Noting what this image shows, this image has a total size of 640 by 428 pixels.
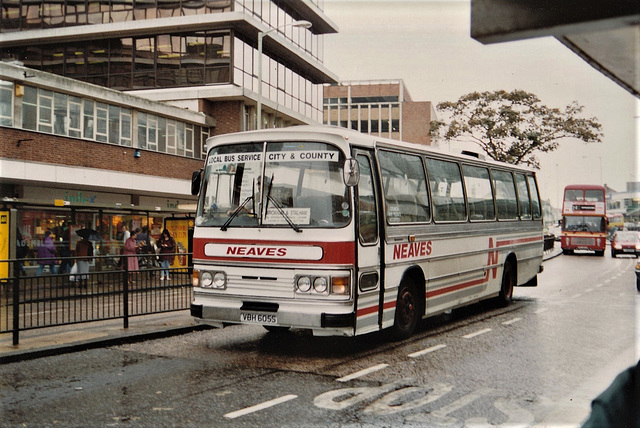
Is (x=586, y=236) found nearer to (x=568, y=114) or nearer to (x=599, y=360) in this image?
(x=568, y=114)

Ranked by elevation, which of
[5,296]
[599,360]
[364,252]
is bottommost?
[599,360]

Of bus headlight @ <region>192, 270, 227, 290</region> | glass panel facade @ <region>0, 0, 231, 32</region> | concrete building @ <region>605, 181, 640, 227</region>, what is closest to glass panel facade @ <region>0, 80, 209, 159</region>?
glass panel facade @ <region>0, 0, 231, 32</region>

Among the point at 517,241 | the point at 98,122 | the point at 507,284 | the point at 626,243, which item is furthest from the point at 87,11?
the point at 626,243

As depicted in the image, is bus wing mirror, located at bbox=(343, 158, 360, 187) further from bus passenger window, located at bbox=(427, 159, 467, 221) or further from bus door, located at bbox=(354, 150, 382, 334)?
bus passenger window, located at bbox=(427, 159, 467, 221)

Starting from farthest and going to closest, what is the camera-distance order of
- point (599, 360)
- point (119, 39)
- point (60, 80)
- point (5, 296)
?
point (119, 39), point (60, 80), point (5, 296), point (599, 360)

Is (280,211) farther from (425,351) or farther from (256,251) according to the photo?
(425,351)

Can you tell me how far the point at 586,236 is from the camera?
43.2 m

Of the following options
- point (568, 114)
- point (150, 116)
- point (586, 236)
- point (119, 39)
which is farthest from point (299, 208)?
point (586, 236)

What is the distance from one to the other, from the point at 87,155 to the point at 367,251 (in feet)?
63.1

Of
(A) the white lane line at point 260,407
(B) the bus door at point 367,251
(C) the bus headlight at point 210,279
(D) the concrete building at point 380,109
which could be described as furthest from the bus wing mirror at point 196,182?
(D) the concrete building at point 380,109

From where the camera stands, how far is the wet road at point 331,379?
5.87 metres

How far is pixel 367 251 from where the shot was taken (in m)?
8.84

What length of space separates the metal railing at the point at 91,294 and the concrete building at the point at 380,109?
8404 centimetres

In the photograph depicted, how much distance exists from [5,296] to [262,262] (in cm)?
369
